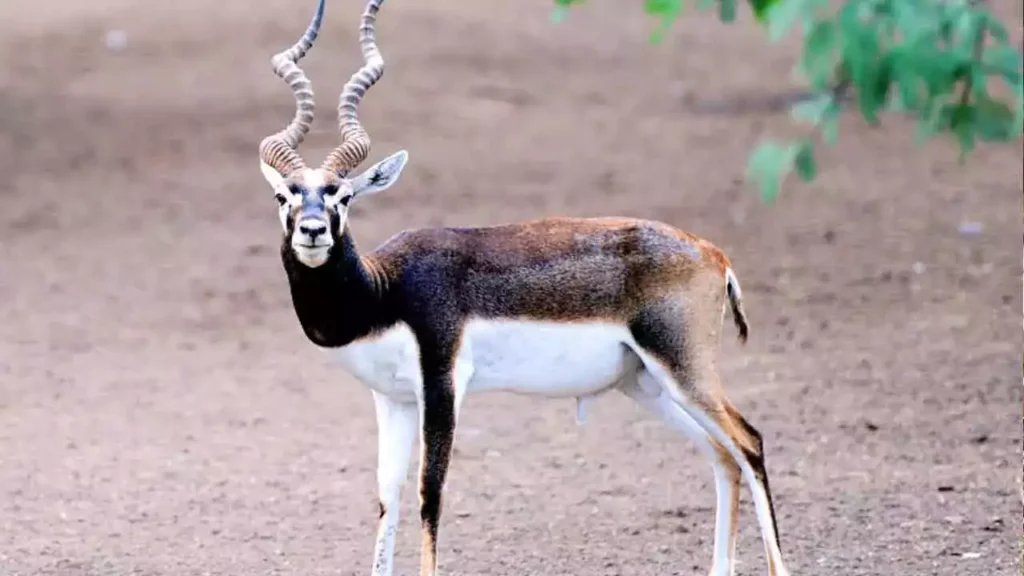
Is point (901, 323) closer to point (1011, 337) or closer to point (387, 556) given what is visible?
point (1011, 337)

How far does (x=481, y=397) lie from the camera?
8484mm

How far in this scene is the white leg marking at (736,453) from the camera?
18.2ft

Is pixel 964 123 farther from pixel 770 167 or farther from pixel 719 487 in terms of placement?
pixel 719 487

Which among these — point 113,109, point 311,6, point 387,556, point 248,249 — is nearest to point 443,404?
point 387,556

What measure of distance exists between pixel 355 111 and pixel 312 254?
0.64m

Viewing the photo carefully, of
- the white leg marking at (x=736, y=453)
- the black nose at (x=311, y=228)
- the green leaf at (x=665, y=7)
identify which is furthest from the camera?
the white leg marking at (x=736, y=453)

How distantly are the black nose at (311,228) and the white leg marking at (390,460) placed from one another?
77 cm

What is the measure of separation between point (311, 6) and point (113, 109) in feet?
15.5

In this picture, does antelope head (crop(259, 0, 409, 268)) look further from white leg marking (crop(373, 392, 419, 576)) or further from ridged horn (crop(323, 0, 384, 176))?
white leg marking (crop(373, 392, 419, 576))

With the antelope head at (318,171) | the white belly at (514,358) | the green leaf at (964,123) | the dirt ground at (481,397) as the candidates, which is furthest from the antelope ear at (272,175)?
the green leaf at (964,123)

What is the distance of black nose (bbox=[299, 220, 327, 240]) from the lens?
5007mm

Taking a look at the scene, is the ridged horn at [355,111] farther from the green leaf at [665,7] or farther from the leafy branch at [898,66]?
the leafy branch at [898,66]

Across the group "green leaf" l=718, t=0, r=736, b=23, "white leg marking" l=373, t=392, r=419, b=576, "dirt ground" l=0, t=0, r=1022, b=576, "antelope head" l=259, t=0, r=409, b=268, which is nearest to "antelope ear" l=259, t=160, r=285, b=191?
"antelope head" l=259, t=0, r=409, b=268

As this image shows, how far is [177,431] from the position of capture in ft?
26.1
